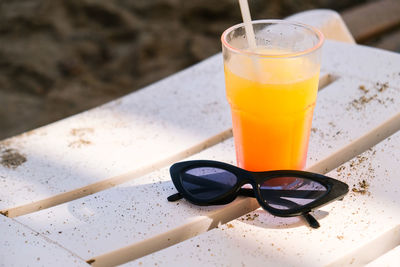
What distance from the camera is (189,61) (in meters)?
2.54

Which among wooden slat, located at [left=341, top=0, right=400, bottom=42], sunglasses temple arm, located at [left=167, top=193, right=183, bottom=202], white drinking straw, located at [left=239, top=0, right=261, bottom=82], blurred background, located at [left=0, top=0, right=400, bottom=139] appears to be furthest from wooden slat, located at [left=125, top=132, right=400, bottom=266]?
blurred background, located at [left=0, top=0, right=400, bottom=139]

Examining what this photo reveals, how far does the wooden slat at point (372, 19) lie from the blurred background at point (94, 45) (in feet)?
1.20

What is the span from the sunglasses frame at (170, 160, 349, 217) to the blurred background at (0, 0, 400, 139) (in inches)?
58.9

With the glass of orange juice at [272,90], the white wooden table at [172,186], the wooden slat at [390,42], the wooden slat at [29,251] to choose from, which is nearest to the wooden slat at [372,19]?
the wooden slat at [390,42]

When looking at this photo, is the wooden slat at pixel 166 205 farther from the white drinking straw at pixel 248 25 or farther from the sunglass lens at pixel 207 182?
the white drinking straw at pixel 248 25

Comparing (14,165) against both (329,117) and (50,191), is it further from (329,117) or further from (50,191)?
(329,117)

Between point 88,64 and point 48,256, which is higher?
point 48,256

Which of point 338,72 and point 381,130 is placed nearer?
point 381,130

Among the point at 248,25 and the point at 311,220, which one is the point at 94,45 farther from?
the point at 311,220

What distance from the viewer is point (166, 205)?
904 millimetres

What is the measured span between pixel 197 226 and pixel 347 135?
383 millimetres

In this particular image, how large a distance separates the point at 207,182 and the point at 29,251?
31 cm

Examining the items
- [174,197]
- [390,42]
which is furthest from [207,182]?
[390,42]

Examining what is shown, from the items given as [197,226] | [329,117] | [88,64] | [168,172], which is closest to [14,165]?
[168,172]
